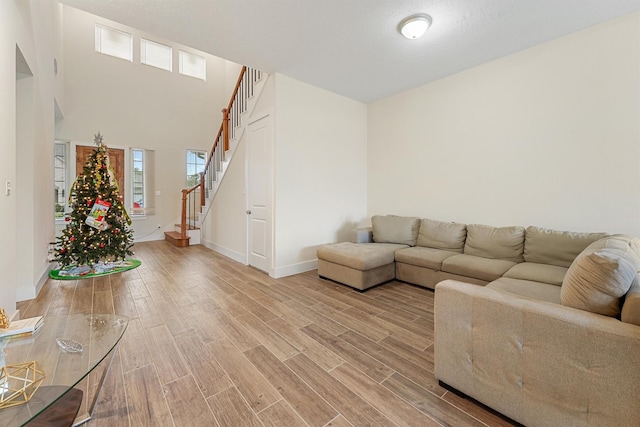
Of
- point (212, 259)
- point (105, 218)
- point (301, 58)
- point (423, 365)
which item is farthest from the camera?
point (212, 259)

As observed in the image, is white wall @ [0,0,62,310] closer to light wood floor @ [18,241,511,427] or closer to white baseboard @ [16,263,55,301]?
white baseboard @ [16,263,55,301]

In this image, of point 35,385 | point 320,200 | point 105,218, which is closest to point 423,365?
point 35,385

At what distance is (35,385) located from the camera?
1018 mm

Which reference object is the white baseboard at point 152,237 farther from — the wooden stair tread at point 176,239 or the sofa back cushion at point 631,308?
the sofa back cushion at point 631,308

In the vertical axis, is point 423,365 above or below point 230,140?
below

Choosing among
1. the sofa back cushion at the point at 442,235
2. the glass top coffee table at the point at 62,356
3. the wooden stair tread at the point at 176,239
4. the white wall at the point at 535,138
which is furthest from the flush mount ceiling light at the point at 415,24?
the wooden stair tread at the point at 176,239

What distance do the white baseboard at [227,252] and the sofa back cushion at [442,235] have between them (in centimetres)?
286

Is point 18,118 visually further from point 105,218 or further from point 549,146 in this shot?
point 549,146

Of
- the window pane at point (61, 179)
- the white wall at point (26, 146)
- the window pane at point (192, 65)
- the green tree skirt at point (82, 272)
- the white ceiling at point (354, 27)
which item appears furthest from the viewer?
the window pane at point (192, 65)

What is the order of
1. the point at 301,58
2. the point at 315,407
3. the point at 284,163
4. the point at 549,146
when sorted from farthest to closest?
the point at 284,163 < the point at 301,58 < the point at 549,146 < the point at 315,407

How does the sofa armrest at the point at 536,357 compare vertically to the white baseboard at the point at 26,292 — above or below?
above

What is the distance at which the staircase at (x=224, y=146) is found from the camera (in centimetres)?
437

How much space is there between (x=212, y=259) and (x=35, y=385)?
3.84 metres

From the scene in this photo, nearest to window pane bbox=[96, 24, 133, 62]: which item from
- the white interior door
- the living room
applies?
the living room
